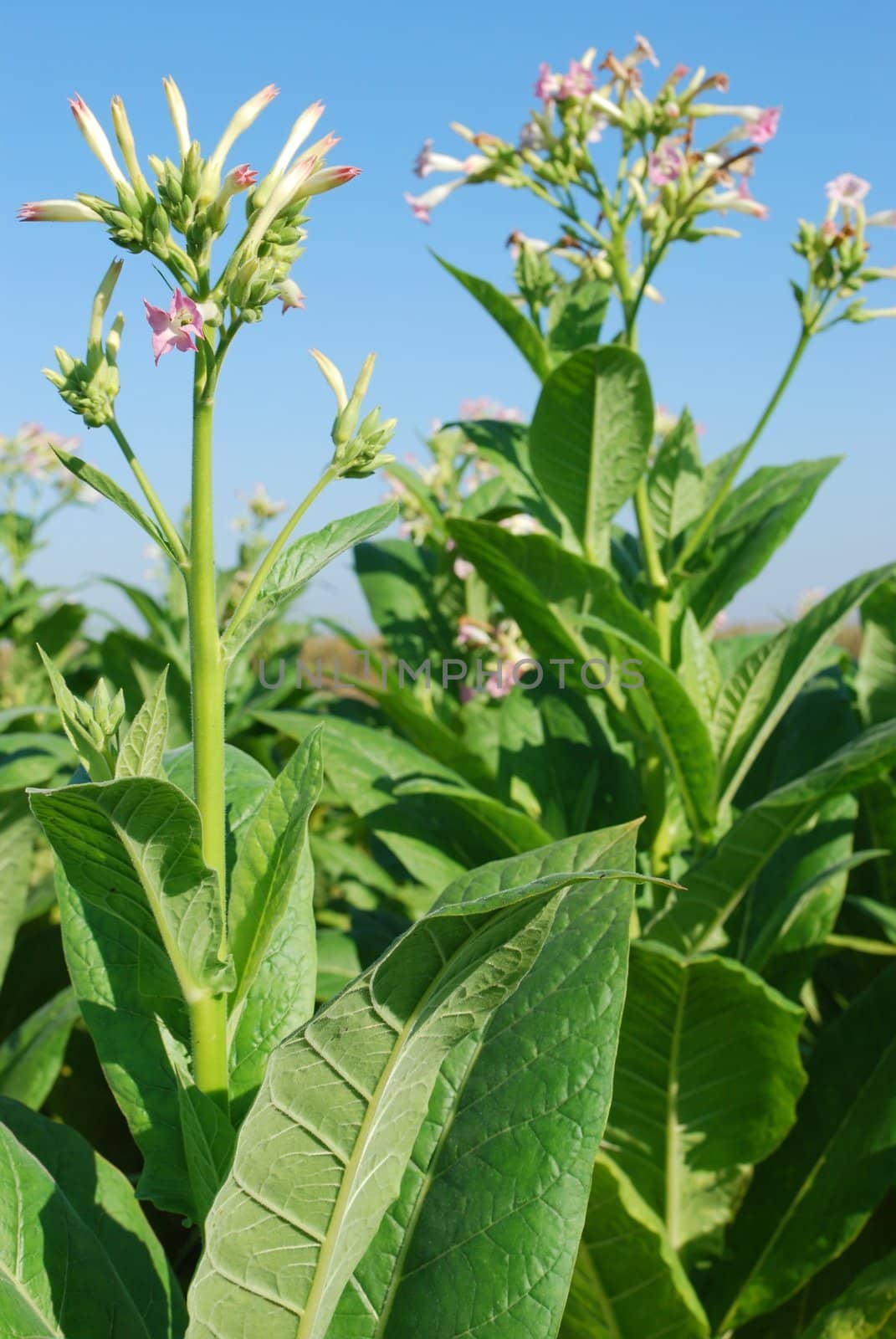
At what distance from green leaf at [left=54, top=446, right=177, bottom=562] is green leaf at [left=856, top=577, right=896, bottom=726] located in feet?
6.35

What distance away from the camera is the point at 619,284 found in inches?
97.2

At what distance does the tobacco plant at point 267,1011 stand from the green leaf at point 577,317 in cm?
152

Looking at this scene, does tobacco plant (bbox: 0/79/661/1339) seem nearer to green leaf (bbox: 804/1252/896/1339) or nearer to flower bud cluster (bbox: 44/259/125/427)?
flower bud cluster (bbox: 44/259/125/427)

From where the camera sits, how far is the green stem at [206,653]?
837 mm

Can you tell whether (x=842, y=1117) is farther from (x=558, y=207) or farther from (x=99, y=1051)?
(x=558, y=207)

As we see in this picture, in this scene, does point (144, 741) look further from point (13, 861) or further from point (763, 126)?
point (763, 126)

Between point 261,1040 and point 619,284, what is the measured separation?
193 cm

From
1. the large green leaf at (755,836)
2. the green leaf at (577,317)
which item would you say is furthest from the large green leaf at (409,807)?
the green leaf at (577,317)

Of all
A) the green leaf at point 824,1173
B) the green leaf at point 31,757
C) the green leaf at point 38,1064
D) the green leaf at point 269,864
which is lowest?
the green leaf at point 824,1173

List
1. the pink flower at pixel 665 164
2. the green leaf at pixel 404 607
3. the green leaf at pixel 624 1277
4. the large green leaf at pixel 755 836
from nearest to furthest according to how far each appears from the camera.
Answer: the green leaf at pixel 624 1277
the large green leaf at pixel 755 836
the pink flower at pixel 665 164
the green leaf at pixel 404 607

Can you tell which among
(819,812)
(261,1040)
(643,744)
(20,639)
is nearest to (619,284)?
(643,744)

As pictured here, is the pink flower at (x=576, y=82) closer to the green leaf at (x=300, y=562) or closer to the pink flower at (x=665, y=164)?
the pink flower at (x=665, y=164)

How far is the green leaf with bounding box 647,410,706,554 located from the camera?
2471 mm

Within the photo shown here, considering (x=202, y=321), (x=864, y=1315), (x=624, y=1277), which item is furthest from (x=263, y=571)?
(x=864, y=1315)
